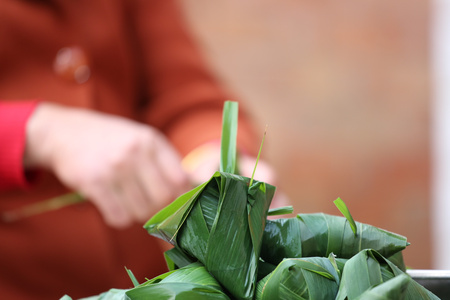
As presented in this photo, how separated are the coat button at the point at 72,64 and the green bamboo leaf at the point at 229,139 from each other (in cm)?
38

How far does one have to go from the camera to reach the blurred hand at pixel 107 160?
0.47 m

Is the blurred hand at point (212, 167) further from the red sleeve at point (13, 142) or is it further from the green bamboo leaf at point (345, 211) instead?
the green bamboo leaf at point (345, 211)

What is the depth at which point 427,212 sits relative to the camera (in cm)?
124

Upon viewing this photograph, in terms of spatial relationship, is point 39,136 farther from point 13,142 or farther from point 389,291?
point 389,291

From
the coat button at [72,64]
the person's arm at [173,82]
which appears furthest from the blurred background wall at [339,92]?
the coat button at [72,64]

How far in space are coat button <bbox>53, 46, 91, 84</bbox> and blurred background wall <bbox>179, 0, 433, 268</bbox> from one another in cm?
66

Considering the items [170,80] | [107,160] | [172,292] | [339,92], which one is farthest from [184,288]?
[339,92]

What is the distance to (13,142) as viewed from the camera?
Result: 0.46 meters

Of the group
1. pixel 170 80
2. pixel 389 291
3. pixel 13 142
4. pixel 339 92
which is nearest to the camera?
pixel 389 291

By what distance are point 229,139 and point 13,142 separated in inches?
13.8

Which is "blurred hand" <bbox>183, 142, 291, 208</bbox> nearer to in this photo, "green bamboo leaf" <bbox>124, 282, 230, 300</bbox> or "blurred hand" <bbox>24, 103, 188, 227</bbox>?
"blurred hand" <bbox>24, 103, 188, 227</bbox>

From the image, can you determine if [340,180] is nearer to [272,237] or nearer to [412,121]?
[412,121]

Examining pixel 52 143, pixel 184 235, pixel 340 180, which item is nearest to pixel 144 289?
pixel 184 235

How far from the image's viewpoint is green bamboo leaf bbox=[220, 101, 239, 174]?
0.50ft
